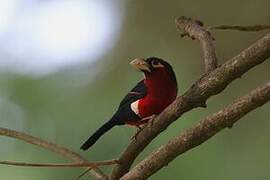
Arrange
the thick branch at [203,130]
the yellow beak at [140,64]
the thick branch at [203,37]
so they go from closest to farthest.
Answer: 1. the thick branch at [203,130]
2. the thick branch at [203,37]
3. the yellow beak at [140,64]

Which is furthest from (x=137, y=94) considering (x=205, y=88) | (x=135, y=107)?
(x=205, y=88)

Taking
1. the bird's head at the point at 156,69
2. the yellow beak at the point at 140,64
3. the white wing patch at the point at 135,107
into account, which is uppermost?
the yellow beak at the point at 140,64

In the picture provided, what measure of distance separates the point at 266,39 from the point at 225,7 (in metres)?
0.76

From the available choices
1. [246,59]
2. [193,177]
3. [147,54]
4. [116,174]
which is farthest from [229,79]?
[147,54]

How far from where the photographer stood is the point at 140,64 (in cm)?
77

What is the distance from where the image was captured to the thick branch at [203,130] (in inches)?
20.5

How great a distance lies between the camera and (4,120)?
4.87 ft

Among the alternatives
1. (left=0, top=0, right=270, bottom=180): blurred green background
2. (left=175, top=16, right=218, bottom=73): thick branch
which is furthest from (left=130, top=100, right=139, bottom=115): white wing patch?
(left=0, top=0, right=270, bottom=180): blurred green background

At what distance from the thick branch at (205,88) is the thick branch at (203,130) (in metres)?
0.02

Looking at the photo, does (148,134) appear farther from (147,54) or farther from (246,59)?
(147,54)

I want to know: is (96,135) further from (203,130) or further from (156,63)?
(203,130)

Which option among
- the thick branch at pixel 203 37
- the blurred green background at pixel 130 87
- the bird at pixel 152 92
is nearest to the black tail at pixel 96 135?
the bird at pixel 152 92

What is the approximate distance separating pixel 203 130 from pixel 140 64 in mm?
225

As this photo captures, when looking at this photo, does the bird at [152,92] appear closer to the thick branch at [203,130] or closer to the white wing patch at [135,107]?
the white wing patch at [135,107]
